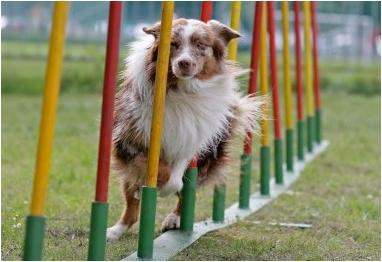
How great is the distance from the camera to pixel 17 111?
1423 centimetres

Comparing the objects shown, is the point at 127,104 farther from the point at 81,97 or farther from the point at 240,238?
the point at 81,97

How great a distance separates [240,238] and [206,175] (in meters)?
0.52

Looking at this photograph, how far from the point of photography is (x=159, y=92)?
497cm

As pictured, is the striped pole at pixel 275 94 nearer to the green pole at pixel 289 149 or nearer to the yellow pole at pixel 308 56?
the green pole at pixel 289 149

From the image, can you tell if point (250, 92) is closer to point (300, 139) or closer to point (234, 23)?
point (234, 23)

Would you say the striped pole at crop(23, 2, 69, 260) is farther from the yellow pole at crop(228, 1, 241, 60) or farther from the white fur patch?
the yellow pole at crop(228, 1, 241, 60)

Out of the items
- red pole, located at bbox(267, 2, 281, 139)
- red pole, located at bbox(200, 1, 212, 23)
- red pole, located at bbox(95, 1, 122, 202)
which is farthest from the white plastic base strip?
red pole, located at bbox(200, 1, 212, 23)

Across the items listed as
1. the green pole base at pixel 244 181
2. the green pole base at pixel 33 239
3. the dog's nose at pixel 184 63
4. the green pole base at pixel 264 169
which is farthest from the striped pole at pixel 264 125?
the green pole base at pixel 33 239

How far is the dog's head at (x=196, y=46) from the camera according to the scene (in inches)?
211

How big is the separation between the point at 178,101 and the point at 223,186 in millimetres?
1130

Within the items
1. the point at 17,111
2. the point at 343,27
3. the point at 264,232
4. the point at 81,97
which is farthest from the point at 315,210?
the point at 343,27

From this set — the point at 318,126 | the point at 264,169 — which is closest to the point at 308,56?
the point at 318,126

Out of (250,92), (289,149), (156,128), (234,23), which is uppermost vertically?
(234,23)

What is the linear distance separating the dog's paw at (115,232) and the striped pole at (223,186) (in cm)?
79
